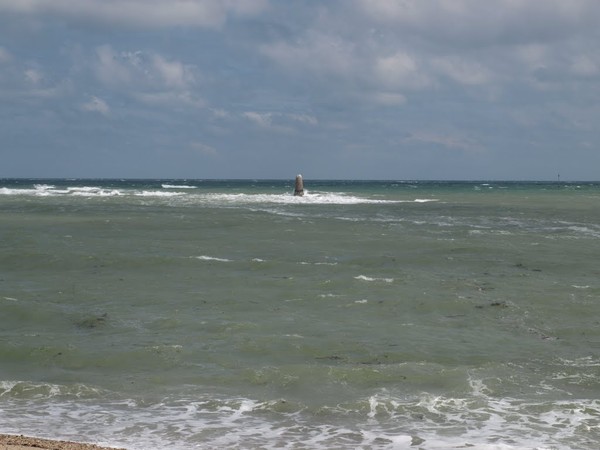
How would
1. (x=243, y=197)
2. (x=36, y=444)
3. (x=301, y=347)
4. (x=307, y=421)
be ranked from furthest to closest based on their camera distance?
(x=243, y=197) < (x=301, y=347) < (x=307, y=421) < (x=36, y=444)

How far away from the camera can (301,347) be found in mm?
9438

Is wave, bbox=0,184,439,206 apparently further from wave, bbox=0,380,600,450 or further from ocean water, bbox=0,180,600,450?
wave, bbox=0,380,600,450

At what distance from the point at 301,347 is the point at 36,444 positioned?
413cm

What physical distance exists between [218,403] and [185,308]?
14.7 feet

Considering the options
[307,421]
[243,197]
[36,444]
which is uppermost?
[243,197]

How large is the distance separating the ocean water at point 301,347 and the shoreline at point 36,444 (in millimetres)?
309

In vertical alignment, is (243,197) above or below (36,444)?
above

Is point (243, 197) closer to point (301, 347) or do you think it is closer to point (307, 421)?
point (301, 347)

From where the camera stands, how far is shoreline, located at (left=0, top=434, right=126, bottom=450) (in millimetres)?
5691

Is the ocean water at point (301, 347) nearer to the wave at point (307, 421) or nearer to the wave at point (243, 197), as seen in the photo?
the wave at point (307, 421)

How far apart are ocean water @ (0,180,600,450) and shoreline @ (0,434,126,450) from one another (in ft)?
1.01

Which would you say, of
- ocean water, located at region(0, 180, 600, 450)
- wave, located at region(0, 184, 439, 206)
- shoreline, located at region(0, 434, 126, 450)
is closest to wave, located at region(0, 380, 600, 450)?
ocean water, located at region(0, 180, 600, 450)

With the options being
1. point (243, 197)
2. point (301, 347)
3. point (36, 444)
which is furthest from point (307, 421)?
point (243, 197)

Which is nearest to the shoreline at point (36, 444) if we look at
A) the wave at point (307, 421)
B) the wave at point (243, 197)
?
the wave at point (307, 421)
